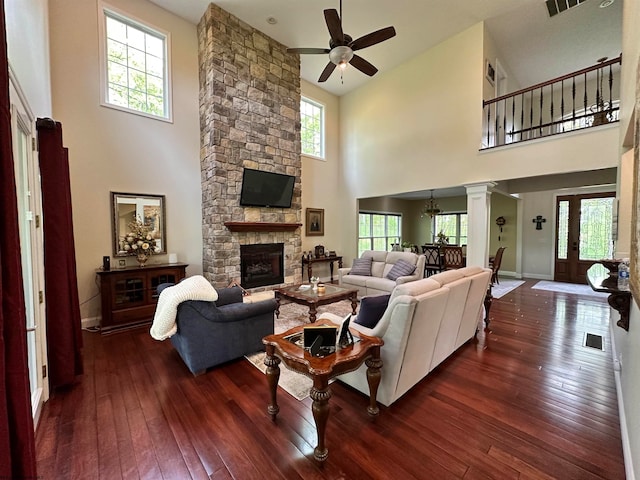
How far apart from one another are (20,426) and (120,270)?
357cm

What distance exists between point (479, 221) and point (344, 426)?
15.1ft

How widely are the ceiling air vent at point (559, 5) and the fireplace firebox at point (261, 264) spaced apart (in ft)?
21.0

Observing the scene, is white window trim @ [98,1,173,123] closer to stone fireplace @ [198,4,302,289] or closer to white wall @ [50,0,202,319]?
white wall @ [50,0,202,319]

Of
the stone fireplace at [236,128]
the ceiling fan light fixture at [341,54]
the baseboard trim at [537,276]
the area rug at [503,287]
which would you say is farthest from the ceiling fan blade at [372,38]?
the baseboard trim at [537,276]

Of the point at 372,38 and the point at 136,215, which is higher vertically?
the point at 372,38

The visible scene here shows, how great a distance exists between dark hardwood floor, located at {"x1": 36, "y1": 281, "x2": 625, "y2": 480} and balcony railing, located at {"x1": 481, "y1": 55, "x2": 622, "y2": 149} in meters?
3.81

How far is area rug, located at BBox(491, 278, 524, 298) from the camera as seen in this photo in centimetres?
589

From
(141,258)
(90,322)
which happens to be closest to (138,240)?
(141,258)

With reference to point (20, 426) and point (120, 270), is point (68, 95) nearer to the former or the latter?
point (120, 270)

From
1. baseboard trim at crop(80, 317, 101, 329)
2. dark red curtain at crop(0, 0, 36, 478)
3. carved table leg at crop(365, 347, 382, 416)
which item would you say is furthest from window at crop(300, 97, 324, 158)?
dark red curtain at crop(0, 0, 36, 478)

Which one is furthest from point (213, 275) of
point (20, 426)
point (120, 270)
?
point (20, 426)

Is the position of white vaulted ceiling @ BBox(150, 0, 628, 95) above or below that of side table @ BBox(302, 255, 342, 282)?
above

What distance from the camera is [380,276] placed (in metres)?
5.61

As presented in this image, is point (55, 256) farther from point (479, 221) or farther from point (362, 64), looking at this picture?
point (479, 221)
